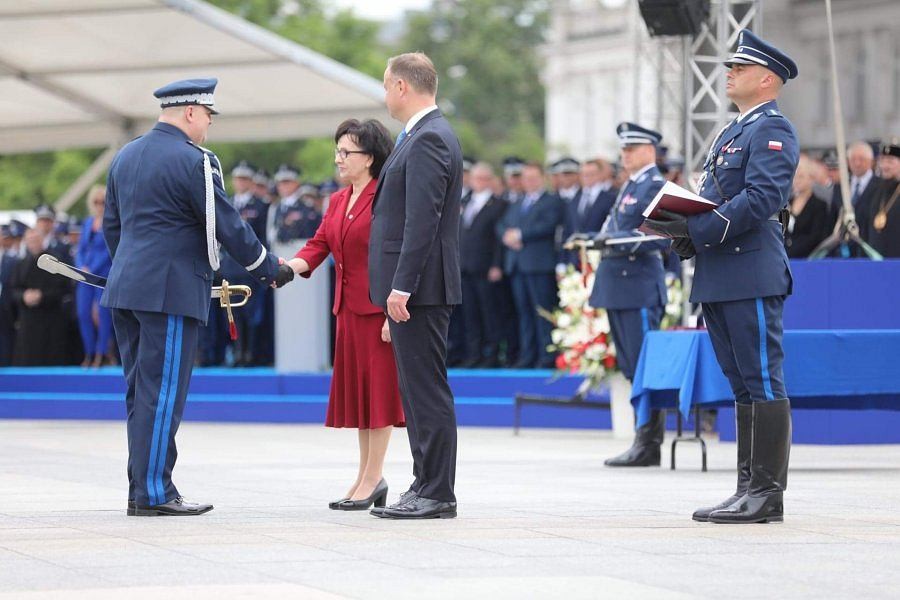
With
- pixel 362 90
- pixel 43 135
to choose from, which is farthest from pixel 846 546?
pixel 43 135

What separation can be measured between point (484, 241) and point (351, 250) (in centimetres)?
847

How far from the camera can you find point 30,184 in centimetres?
5556

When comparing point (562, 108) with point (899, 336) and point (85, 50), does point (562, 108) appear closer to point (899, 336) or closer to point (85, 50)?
point (85, 50)

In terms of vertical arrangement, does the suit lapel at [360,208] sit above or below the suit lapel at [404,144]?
below

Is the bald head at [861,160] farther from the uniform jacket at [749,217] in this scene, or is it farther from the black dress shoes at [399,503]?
the black dress shoes at [399,503]

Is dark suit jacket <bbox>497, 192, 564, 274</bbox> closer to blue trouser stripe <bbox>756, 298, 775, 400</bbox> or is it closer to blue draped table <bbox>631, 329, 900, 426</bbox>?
blue draped table <bbox>631, 329, 900, 426</bbox>

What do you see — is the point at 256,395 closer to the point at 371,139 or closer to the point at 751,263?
the point at 371,139

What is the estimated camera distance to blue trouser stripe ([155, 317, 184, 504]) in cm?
773

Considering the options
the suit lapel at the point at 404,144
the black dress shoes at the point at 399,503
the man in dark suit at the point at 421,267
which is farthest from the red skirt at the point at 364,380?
the suit lapel at the point at 404,144

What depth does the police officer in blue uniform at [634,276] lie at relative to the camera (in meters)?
11.0

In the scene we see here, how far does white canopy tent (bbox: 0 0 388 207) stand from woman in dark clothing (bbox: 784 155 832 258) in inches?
200

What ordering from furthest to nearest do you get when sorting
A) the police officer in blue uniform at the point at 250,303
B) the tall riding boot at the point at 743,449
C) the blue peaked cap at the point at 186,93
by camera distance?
the police officer in blue uniform at the point at 250,303, the blue peaked cap at the point at 186,93, the tall riding boot at the point at 743,449

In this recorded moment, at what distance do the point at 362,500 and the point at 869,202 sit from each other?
24.8 feet

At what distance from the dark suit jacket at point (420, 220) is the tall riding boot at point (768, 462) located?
4.57 ft
